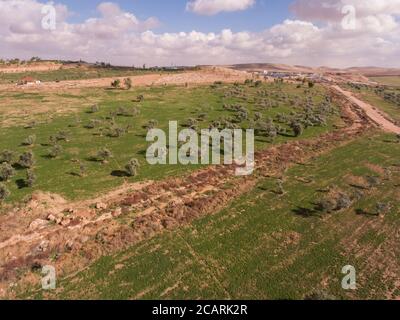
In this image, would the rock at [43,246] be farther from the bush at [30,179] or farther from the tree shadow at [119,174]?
the tree shadow at [119,174]

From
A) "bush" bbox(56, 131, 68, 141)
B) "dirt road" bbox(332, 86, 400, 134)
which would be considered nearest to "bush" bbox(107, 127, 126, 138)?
"bush" bbox(56, 131, 68, 141)

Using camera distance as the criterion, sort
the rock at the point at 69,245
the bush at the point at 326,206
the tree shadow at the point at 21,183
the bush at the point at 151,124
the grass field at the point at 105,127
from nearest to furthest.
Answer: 1. the rock at the point at 69,245
2. the bush at the point at 326,206
3. the tree shadow at the point at 21,183
4. the grass field at the point at 105,127
5. the bush at the point at 151,124

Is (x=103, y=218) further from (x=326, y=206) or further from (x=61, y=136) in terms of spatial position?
(x=61, y=136)

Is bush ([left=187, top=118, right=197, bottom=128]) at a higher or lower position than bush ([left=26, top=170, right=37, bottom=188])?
higher

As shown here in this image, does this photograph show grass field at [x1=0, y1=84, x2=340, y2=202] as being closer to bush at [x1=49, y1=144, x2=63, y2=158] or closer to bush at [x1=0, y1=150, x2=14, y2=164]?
bush at [x1=49, y1=144, x2=63, y2=158]

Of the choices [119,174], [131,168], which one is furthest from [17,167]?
[131,168]

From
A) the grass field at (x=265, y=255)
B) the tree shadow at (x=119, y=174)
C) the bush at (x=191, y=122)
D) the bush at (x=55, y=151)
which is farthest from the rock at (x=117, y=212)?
the bush at (x=191, y=122)
